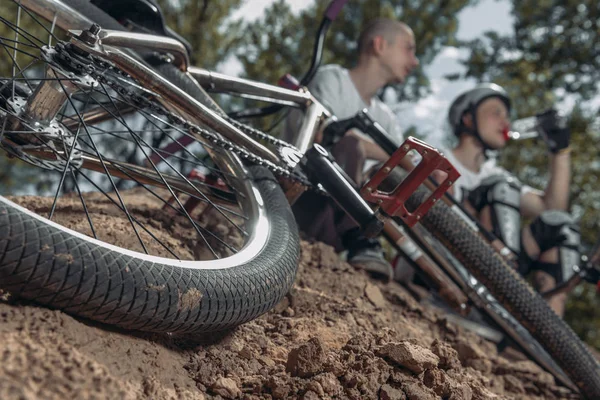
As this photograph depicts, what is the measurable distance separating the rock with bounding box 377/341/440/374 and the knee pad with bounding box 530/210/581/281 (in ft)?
7.69

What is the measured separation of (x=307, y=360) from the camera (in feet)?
3.86

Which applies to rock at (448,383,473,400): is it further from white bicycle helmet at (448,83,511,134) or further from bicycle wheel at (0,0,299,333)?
white bicycle helmet at (448,83,511,134)

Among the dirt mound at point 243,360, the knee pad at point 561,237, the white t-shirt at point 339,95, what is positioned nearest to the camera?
the dirt mound at point 243,360

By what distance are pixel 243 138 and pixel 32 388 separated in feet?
3.09

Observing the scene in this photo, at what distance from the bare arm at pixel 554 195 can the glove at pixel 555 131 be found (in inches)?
2.2

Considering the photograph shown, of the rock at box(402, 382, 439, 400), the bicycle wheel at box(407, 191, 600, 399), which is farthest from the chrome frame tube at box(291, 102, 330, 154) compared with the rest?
the rock at box(402, 382, 439, 400)

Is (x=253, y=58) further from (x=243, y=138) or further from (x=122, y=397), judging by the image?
(x=122, y=397)

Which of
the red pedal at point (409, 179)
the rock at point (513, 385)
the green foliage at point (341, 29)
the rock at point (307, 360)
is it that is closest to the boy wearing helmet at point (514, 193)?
the rock at point (513, 385)

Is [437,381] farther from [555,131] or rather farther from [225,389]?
[555,131]

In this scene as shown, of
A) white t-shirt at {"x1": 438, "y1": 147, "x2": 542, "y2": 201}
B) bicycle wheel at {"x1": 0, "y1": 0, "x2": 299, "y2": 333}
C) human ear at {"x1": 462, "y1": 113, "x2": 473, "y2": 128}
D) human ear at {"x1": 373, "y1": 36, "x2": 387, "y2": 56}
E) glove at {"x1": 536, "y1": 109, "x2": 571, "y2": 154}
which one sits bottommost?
bicycle wheel at {"x1": 0, "y1": 0, "x2": 299, "y2": 333}

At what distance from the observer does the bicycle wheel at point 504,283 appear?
6.47 ft

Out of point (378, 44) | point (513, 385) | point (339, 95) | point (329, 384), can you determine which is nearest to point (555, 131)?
point (378, 44)

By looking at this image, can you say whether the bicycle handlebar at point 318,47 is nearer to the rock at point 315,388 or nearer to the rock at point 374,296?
the rock at point 374,296

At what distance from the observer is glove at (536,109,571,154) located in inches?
147
